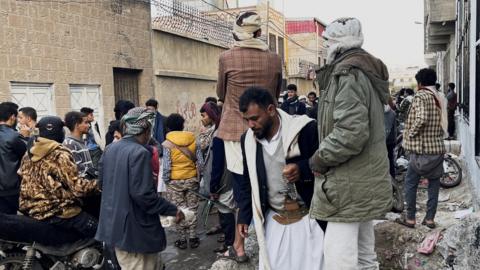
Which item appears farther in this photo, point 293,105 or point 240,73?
point 293,105

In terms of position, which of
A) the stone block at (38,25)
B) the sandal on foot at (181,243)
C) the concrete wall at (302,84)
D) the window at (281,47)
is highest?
the window at (281,47)

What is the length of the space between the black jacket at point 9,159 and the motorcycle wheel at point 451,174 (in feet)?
20.2

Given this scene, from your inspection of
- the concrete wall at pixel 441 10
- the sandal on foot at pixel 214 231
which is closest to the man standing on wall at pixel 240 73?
the sandal on foot at pixel 214 231

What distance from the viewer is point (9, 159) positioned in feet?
15.0

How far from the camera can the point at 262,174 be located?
2.88m

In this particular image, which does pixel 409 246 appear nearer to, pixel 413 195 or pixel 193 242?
pixel 413 195

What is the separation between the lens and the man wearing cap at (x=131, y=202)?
334 centimetres

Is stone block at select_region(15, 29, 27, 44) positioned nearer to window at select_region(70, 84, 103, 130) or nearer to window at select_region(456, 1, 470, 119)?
window at select_region(70, 84, 103, 130)

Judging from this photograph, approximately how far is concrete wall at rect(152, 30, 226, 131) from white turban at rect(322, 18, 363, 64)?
918cm

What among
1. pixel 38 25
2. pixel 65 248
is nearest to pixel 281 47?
pixel 38 25

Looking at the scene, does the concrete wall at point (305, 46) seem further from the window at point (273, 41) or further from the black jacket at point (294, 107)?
the black jacket at point (294, 107)

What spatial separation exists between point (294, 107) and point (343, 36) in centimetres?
618

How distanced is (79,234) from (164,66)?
8.30 metres

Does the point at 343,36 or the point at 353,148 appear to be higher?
the point at 343,36
